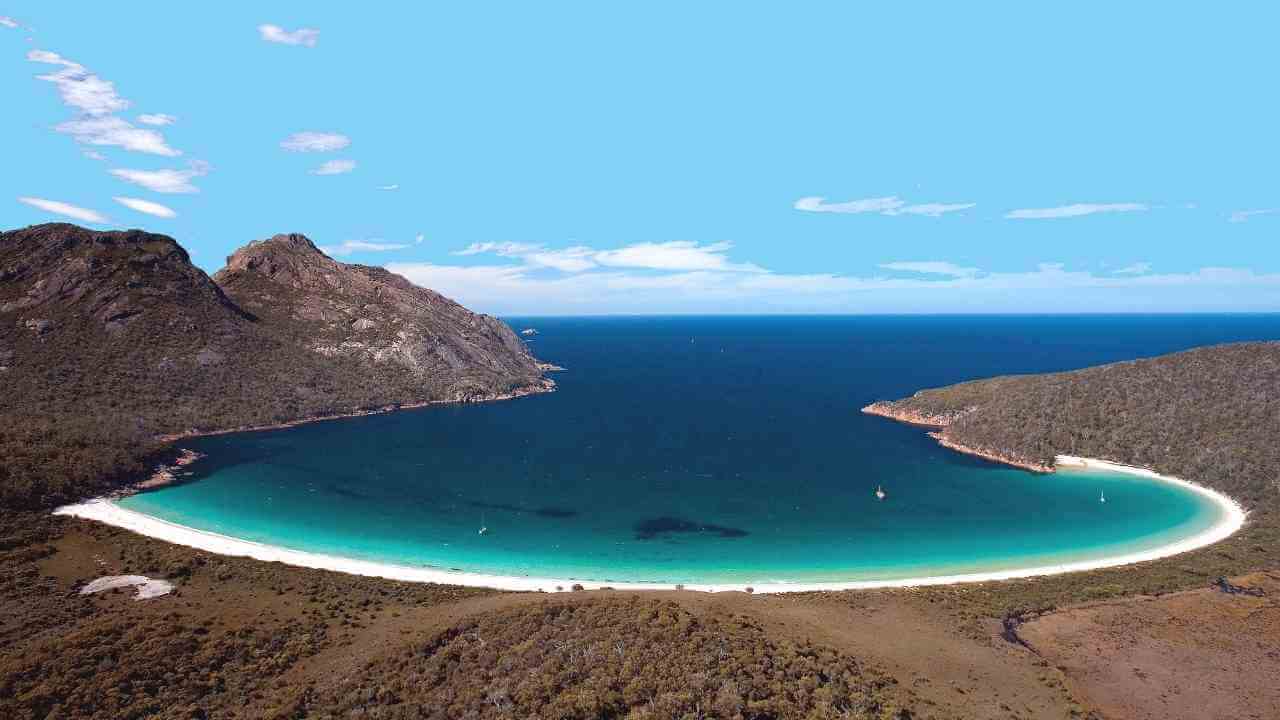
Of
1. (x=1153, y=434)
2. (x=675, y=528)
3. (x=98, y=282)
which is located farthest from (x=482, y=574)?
(x=98, y=282)

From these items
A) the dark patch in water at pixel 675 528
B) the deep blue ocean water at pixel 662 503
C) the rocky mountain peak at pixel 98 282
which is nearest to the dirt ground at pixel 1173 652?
the deep blue ocean water at pixel 662 503

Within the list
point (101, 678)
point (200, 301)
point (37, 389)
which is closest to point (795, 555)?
point (101, 678)

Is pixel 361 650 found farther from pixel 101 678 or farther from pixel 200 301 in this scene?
pixel 200 301

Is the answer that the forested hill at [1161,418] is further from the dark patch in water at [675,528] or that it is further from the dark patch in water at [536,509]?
the dark patch in water at [536,509]

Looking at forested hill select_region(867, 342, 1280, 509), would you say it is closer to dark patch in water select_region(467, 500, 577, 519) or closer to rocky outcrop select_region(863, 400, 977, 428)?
rocky outcrop select_region(863, 400, 977, 428)

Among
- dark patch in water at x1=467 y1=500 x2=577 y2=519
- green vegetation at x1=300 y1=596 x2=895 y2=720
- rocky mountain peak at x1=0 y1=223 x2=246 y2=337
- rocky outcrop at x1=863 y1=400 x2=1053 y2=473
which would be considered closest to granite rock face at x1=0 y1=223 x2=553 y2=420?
rocky mountain peak at x1=0 y1=223 x2=246 y2=337
